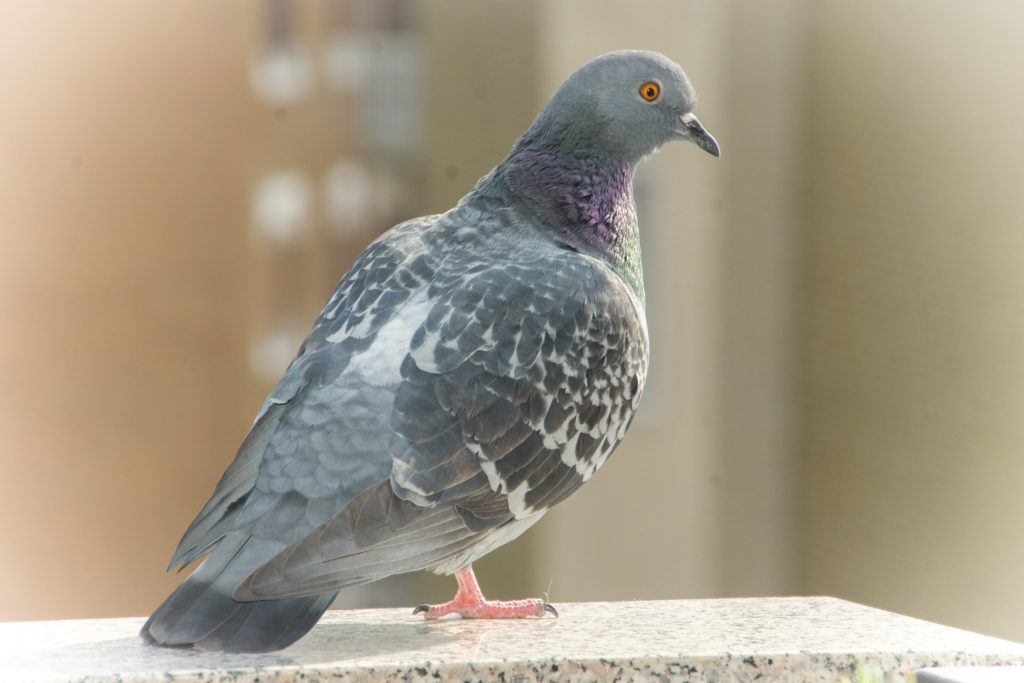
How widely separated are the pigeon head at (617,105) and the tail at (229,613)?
1765 mm

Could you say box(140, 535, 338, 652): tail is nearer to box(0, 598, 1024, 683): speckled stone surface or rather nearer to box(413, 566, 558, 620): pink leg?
box(0, 598, 1024, 683): speckled stone surface

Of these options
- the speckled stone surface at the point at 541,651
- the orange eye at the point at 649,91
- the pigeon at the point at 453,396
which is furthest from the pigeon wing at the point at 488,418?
the orange eye at the point at 649,91

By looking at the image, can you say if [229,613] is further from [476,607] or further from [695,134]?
[695,134]

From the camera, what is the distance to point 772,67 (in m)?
11.1

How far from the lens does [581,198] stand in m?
3.73

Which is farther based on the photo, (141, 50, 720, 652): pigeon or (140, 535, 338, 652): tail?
(141, 50, 720, 652): pigeon

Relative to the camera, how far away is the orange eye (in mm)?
3863

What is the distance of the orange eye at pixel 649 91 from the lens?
12.7ft

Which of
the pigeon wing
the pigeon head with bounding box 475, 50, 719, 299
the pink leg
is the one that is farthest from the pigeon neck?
the pink leg

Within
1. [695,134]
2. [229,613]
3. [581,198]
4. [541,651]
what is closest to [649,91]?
[695,134]

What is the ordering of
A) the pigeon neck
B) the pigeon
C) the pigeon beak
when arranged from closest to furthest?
the pigeon
the pigeon neck
the pigeon beak

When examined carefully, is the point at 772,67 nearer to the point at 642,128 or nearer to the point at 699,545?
the point at 699,545

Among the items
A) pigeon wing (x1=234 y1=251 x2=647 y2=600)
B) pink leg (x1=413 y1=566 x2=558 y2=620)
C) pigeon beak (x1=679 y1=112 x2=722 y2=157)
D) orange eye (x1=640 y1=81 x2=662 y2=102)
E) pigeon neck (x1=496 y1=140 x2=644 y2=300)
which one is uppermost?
orange eye (x1=640 y1=81 x2=662 y2=102)

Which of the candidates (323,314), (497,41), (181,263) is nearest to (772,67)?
(497,41)
